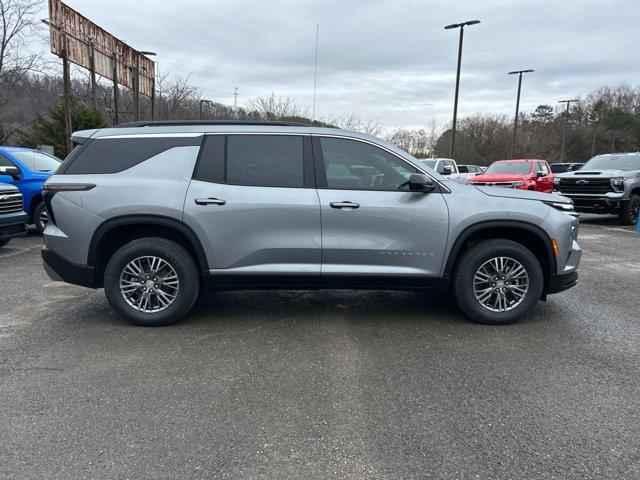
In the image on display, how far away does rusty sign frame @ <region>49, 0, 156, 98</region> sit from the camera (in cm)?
1783

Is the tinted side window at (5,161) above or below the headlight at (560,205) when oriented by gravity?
above

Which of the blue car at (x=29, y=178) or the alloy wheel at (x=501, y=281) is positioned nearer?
the alloy wheel at (x=501, y=281)

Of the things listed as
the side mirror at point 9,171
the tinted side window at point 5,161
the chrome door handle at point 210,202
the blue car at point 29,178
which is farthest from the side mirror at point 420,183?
the tinted side window at point 5,161

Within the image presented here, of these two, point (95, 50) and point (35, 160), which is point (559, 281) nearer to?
point (35, 160)

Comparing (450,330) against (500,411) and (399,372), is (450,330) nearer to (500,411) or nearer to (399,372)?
(399,372)

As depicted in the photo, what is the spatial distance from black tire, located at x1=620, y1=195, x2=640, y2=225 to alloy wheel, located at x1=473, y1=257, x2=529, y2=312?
10386mm

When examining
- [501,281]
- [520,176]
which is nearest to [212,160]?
[501,281]

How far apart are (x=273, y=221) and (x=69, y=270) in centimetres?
200

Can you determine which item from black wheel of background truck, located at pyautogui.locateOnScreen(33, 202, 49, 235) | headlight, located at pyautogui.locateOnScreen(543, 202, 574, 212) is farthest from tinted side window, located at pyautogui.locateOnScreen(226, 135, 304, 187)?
black wheel of background truck, located at pyautogui.locateOnScreen(33, 202, 49, 235)

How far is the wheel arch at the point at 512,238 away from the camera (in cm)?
450

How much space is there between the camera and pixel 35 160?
10.2 m

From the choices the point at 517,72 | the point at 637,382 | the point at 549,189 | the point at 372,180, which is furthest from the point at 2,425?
the point at 517,72

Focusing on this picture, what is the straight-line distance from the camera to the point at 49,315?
16.1 ft

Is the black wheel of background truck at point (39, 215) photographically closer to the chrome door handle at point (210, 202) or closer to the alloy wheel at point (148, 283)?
the alloy wheel at point (148, 283)
